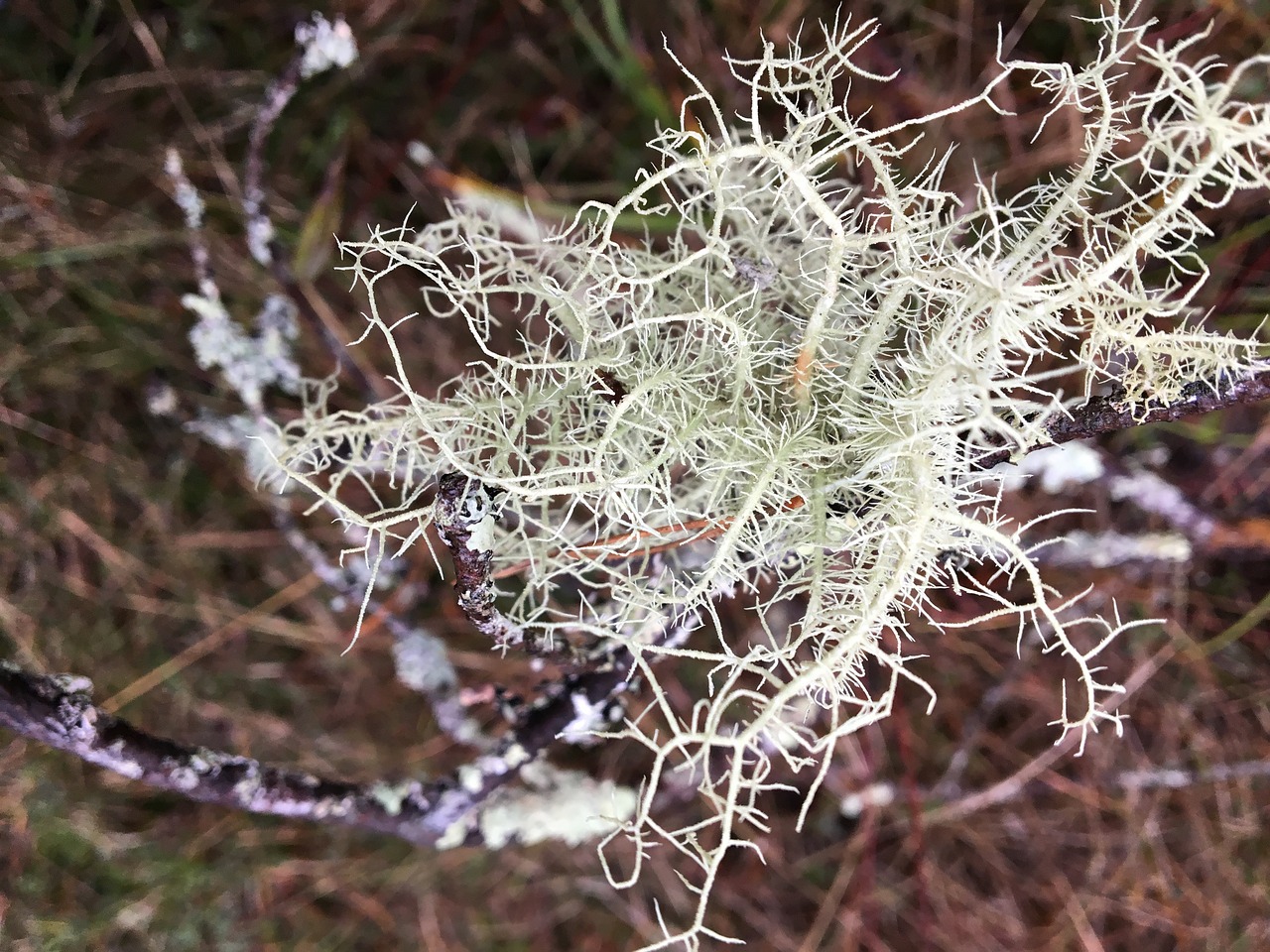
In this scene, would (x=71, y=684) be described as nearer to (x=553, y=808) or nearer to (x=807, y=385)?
(x=553, y=808)

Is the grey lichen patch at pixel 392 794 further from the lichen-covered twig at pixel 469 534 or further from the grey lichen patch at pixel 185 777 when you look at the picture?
the lichen-covered twig at pixel 469 534

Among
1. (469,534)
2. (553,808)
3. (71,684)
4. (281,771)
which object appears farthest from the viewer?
(553,808)

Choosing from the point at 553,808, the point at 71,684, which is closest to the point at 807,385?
→ the point at 553,808

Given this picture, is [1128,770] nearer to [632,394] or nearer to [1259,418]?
[1259,418]

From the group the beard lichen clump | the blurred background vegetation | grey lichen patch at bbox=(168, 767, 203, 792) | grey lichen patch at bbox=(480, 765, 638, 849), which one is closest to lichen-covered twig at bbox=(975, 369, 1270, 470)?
the beard lichen clump

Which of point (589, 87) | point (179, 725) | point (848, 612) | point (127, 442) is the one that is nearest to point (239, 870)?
point (179, 725)

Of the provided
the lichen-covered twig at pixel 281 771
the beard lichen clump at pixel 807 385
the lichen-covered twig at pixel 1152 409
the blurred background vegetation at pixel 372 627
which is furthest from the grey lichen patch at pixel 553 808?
the lichen-covered twig at pixel 1152 409
